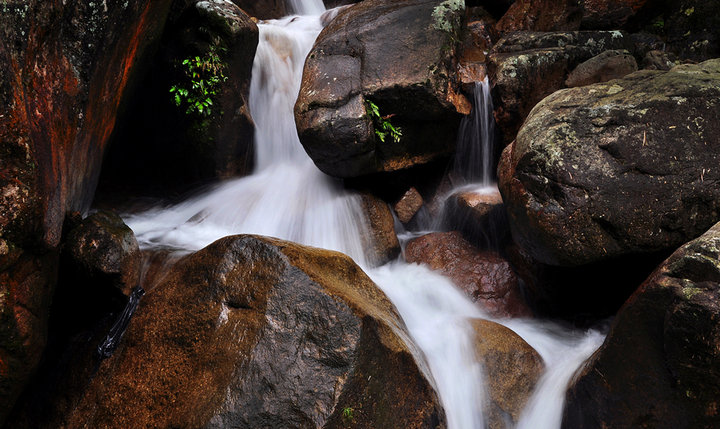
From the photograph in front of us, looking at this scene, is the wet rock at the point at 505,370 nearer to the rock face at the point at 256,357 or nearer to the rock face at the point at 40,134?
the rock face at the point at 256,357

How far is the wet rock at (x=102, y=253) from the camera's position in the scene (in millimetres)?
3312

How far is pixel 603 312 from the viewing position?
14.4ft

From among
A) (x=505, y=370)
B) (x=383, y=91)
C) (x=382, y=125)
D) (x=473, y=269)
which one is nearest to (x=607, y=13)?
(x=383, y=91)

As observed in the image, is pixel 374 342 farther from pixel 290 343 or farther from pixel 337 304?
pixel 290 343

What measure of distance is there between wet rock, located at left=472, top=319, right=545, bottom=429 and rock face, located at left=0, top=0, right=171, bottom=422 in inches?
135

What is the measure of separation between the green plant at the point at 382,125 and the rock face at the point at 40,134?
2.84 m

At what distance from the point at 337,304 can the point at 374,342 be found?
1.14 ft

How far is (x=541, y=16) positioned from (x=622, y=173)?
194 inches

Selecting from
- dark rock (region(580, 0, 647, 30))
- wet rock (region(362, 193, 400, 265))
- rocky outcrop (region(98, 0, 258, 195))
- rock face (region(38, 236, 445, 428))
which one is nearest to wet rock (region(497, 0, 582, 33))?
dark rock (region(580, 0, 647, 30))

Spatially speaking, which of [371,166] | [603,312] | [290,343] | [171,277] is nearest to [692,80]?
[603,312]

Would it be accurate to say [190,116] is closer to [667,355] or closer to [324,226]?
[324,226]

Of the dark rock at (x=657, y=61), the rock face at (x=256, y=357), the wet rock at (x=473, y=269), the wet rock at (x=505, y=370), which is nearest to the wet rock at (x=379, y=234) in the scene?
the wet rock at (x=473, y=269)

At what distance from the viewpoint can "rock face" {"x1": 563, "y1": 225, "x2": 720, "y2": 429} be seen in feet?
7.48

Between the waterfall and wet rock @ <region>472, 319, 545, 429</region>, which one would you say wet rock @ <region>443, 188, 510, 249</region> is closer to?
the waterfall
